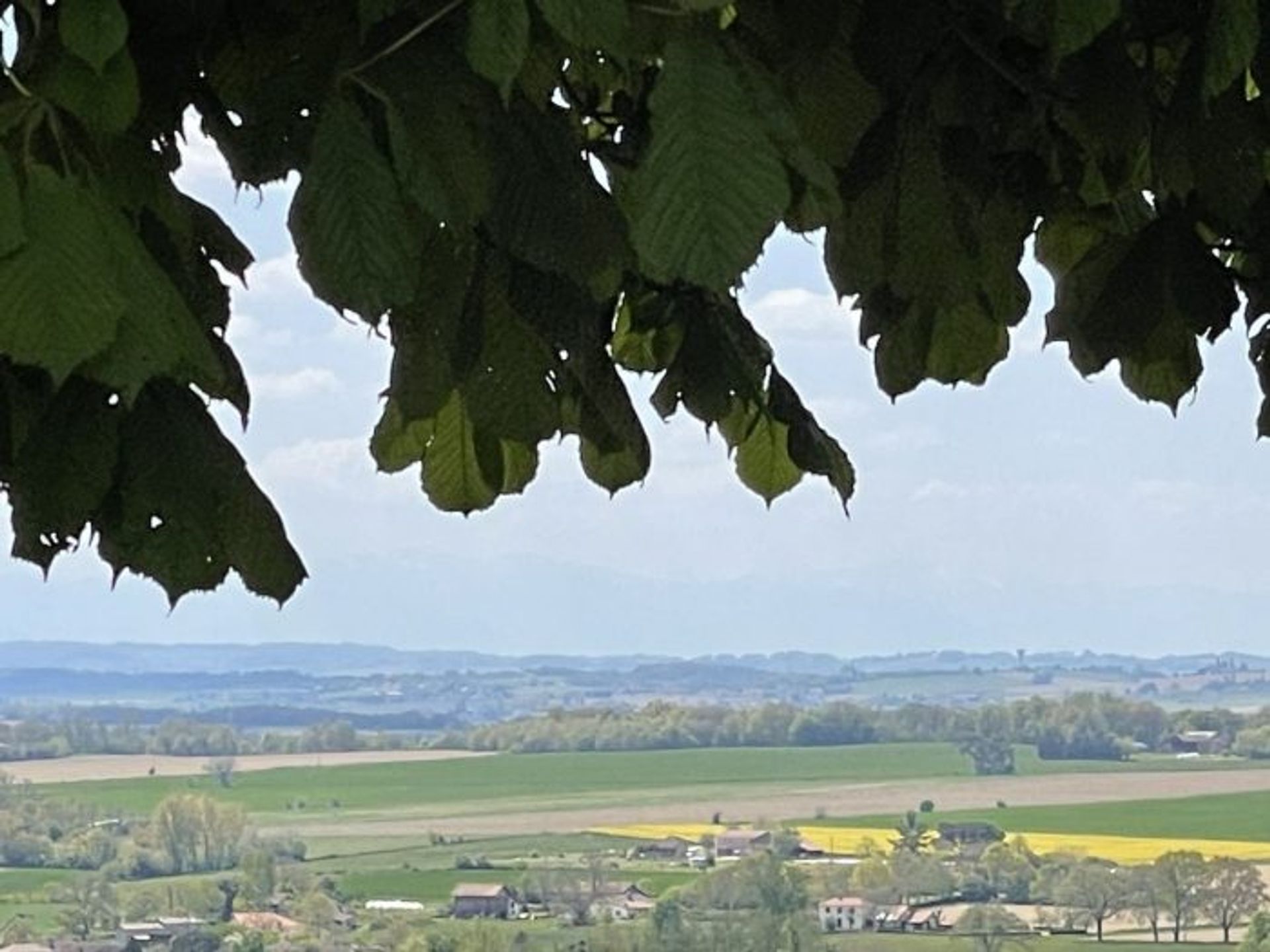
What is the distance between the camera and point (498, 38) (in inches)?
22.3

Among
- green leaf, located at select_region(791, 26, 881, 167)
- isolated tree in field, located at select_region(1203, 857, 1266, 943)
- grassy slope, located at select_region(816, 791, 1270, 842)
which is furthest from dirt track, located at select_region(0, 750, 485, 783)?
green leaf, located at select_region(791, 26, 881, 167)

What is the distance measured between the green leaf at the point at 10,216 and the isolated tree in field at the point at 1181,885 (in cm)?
352

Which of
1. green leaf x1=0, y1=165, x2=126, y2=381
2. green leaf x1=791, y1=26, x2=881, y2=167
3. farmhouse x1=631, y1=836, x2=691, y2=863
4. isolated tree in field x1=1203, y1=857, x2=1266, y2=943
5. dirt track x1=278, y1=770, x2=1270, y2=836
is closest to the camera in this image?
green leaf x1=0, y1=165, x2=126, y2=381

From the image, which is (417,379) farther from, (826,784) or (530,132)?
(826,784)

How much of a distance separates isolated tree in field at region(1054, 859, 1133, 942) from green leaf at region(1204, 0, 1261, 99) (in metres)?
3.45

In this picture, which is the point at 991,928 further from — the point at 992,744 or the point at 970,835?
the point at 992,744

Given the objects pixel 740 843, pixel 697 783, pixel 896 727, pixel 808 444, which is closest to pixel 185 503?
pixel 808 444

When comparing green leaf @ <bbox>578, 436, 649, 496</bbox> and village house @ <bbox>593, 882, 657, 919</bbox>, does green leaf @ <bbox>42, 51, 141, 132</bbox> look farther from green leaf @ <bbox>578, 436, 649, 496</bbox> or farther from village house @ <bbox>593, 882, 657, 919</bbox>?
village house @ <bbox>593, 882, 657, 919</bbox>

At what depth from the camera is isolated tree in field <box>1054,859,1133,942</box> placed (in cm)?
404

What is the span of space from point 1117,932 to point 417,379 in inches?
142

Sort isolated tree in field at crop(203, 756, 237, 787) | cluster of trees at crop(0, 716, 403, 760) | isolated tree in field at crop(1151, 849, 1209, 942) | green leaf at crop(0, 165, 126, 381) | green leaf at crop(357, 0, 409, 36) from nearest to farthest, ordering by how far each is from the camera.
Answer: green leaf at crop(0, 165, 126, 381) < green leaf at crop(357, 0, 409, 36) < isolated tree in field at crop(1151, 849, 1209, 942) < cluster of trees at crop(0, 716, 403, 760) < isolated tree in field at crop(203, 756, 237, 787)

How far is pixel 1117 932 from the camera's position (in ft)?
13.3

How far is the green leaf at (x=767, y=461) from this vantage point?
1.10 metres

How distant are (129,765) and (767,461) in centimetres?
452
